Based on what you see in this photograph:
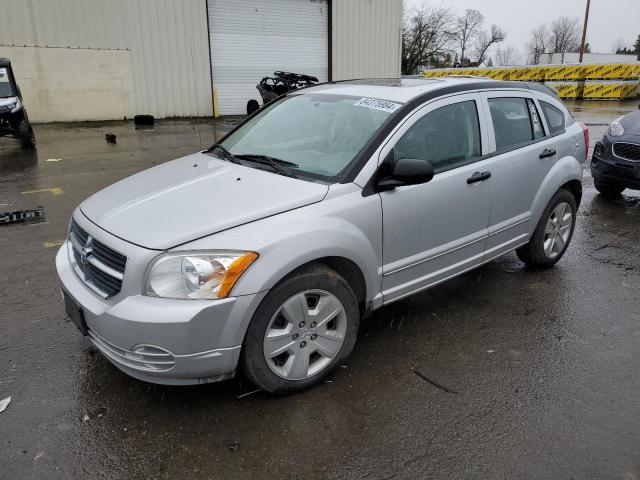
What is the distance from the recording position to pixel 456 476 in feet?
7.90

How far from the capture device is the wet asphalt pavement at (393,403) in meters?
2.48

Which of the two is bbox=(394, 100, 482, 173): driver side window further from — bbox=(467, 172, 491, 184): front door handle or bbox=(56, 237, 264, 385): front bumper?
bbox=(56, 237, 264, 385): front bumper

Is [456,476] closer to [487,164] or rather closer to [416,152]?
[416,152]

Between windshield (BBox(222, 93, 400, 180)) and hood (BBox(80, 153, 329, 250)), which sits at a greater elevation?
windshield (BBox(222, 93, 400, 180))

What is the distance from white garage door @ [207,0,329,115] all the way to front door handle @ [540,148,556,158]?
1729 cm

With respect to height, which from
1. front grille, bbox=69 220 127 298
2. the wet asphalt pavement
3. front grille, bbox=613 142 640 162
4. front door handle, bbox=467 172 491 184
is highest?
front door handle, bbox=467 172 491 184

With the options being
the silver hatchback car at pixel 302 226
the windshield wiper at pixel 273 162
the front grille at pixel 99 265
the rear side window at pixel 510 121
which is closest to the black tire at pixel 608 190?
the silver hatchback car at pixel 302 226

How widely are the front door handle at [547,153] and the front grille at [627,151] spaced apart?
345 centimetres

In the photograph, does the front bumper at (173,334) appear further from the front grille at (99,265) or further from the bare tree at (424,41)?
the bare tree at (424,41)

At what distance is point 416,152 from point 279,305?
4.75 feet

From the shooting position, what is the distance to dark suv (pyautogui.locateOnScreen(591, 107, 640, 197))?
7.07m

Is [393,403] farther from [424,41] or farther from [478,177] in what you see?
[424,41]

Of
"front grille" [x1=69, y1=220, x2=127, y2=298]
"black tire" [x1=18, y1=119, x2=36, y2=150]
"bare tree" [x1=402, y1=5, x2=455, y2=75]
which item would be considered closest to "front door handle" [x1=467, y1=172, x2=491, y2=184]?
"front grille" [x1=69, y1=220, x2=127, y2=298]

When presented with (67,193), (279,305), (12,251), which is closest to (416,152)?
(279,305)
